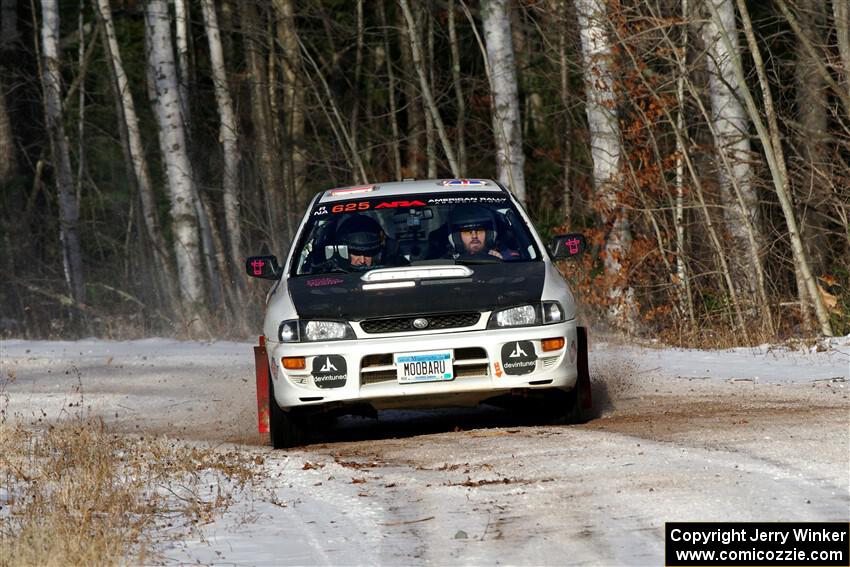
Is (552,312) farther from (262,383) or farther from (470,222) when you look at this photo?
(262,383)

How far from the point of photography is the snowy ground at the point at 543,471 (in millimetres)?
6281

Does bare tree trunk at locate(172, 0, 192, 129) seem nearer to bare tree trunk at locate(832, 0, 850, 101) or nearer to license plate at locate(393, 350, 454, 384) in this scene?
bare tree trunk at locate(832, 0, 850, 101)

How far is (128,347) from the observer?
19344 mm

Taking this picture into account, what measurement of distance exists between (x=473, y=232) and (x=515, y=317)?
138 cm

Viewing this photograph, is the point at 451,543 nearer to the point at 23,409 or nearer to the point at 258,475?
the point at 258,475

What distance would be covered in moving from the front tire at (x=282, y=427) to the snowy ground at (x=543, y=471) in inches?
4.3

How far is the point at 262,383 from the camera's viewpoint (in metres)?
9.75

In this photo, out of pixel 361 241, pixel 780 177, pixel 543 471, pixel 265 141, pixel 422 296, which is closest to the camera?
pixel 543 471

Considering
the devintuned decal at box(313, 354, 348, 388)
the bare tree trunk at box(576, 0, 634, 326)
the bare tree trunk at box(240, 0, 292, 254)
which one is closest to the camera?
the devintuned decal at box(313, 354, 348, 388)

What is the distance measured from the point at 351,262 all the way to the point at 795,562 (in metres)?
4.93

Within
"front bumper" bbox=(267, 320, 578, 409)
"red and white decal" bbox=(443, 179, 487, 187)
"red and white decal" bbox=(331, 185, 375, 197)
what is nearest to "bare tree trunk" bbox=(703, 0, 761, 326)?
"red and white decal" bbox=(443, 179, 487, 187)

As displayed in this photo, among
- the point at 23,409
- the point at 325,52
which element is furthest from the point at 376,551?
the point at 325,52

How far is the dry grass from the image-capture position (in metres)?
6.14

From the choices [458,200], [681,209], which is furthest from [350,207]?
[681,209]
